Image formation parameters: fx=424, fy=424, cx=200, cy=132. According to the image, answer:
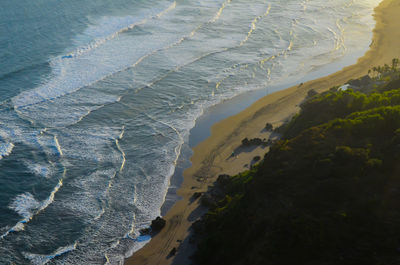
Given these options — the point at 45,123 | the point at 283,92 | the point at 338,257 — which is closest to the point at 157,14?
the point at 283,92

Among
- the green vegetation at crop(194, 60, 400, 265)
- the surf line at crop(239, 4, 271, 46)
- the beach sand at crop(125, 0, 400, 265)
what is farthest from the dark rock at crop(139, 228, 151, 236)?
the surf line at crop(239, 4, 271, 46)

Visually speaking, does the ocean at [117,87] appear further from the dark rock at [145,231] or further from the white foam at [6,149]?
the dark rock at [145,231]

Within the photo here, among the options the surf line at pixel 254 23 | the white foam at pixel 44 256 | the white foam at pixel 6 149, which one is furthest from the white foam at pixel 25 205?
the surf line at pixel 254 23

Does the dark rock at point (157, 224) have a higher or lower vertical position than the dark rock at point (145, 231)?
higher

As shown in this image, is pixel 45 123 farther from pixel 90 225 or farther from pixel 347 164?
pixel 347 164

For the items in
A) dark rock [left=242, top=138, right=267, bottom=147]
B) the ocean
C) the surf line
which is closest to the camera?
the ocean

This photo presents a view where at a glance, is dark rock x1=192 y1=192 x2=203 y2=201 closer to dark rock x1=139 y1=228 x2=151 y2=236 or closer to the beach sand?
the beach sand
